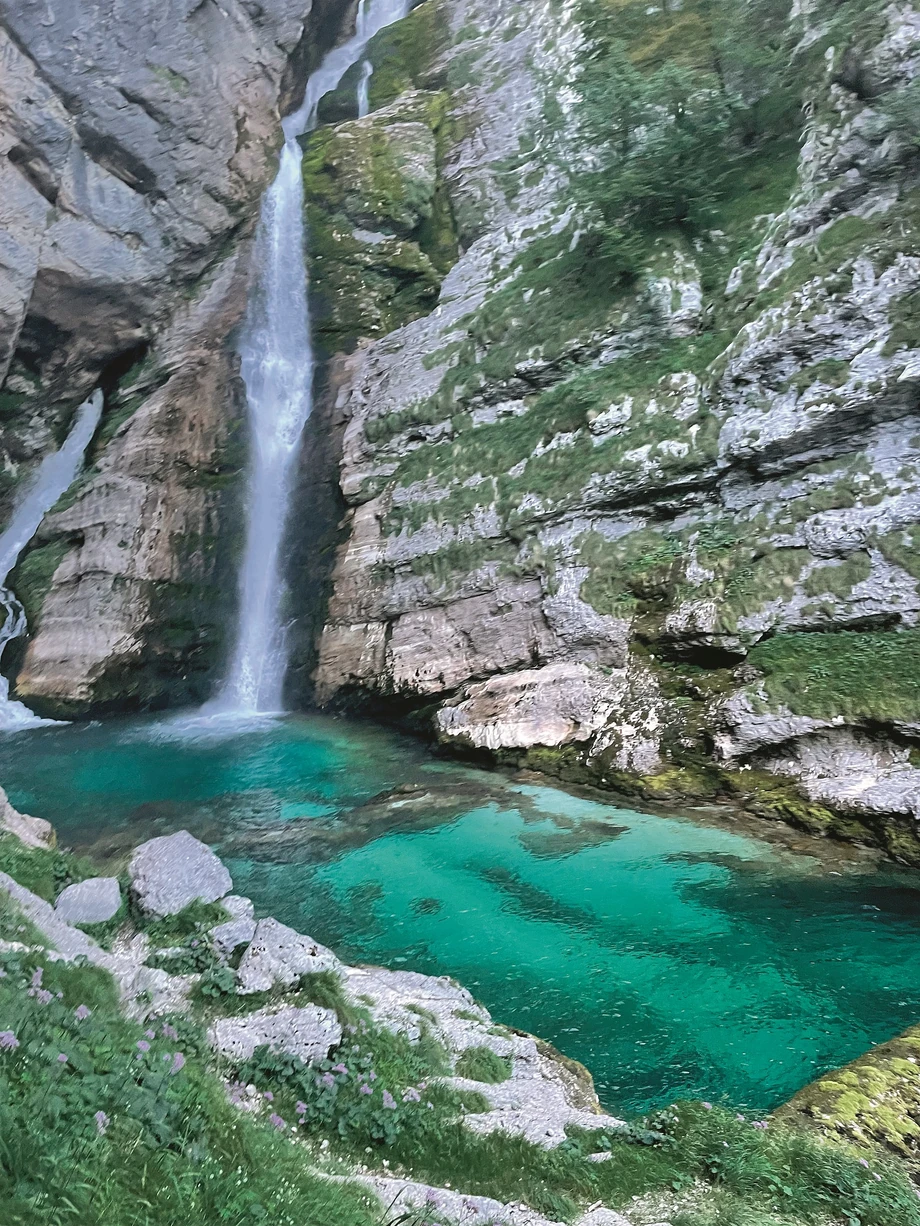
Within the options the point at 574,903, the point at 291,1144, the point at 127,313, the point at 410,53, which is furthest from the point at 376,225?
the point at 291,1144

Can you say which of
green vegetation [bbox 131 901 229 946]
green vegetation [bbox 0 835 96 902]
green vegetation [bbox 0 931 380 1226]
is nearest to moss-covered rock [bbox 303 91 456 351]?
green vegetation [bbox 0 835 96 902]

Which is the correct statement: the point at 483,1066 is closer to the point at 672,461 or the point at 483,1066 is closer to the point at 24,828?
the point at 24,828

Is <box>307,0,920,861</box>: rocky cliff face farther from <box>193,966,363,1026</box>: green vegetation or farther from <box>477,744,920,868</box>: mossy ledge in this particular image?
<box>193,966,363,1026</box>: green vegetation

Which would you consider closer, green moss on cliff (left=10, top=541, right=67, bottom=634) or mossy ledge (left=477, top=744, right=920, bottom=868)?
mossy ledge (left=477, top=744, right=920, bottom=868)

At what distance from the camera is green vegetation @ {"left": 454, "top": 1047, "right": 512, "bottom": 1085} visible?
4848 millimetres

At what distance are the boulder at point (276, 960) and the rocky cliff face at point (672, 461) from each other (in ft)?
26.4

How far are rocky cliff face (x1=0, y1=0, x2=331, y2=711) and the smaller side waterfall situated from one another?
4.27m

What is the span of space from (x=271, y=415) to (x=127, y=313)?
18.8 ft

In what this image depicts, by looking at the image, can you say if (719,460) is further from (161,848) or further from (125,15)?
(125,15)

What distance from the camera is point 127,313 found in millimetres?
22984

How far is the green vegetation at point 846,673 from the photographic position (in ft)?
35.5

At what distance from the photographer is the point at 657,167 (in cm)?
1681

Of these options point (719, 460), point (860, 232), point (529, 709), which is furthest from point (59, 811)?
point (860, 232)

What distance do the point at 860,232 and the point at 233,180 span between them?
1977 centimetres
